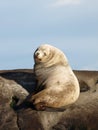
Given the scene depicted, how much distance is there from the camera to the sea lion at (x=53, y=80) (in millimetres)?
18516

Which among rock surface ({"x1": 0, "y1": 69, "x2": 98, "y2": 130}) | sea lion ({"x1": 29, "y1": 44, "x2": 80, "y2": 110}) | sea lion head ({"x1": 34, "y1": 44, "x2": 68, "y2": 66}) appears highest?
sea lion head ({"x1": 34, "y1": 44, "x2": 68, "y2": 66})

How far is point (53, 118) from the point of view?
18.5 metres

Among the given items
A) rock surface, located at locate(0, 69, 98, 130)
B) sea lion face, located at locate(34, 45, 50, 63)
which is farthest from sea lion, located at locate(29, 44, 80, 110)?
rock surface, located at locate(0, 69, 98, 130)

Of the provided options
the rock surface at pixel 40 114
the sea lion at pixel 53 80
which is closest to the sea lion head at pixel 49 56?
the sea lion at pixel 53 80

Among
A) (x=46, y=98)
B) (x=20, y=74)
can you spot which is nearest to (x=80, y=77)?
(x=20, y=74)

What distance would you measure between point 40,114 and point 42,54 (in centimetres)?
196

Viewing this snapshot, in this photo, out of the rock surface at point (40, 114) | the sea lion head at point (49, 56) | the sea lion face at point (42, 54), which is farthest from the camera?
the sea lion head at point (49, 56)

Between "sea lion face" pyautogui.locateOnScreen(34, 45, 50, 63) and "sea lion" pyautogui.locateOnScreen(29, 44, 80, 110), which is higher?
"sea lion face" pyautogui.locateOnScreen(34, 45, 50, 63)

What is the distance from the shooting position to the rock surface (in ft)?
60.0

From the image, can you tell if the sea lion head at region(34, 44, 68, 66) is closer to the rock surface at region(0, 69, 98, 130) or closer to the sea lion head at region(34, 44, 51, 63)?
the sea lion head at region(34, 44, 51, 63)

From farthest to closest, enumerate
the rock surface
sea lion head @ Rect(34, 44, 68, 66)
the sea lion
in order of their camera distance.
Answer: sea lion head @ Rect(34, 44, 68, 66)
the sea lion
the rock surface

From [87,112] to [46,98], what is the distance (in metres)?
1.29

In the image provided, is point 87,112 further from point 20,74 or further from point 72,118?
point 20,74

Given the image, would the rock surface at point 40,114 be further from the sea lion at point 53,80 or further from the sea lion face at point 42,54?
the sea lion face at point 42,54
